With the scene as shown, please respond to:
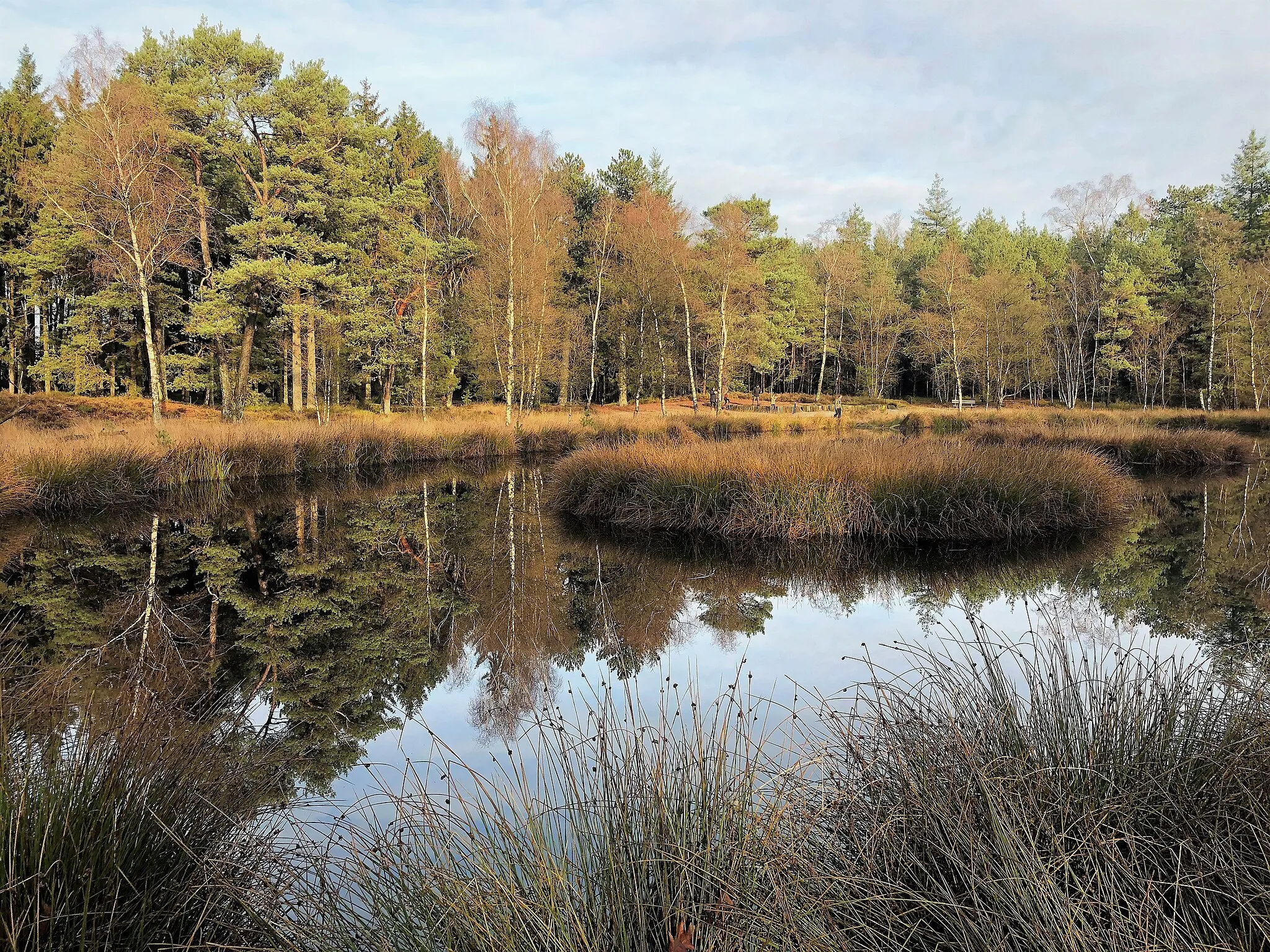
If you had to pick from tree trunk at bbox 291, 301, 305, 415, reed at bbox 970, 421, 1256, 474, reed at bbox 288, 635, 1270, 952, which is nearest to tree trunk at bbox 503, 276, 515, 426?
tree trunk at bbox 291, 301, 305, 415

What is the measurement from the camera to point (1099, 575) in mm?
7277

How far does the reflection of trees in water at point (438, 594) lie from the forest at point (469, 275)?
11969mm

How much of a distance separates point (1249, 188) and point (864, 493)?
167 feet

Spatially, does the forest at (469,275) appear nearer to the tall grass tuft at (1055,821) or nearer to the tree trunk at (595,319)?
the tree trunk at (595,319)

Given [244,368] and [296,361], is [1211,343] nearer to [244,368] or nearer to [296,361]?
[296,361]

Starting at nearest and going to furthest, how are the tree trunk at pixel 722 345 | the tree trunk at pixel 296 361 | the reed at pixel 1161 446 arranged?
1. the reed at pixel 1161 446
2. the tree trunk at pixel 296 361
3. the tree trunk at pixel 722 345

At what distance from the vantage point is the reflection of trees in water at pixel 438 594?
4.54 m

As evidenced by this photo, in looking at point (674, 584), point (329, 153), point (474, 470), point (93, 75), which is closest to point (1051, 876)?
point (674, 584)

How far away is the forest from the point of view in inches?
923

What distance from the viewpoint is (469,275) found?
3347cm

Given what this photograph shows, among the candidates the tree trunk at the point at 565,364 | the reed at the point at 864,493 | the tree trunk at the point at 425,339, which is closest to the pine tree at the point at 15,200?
the tree trunk at the point at 425,339

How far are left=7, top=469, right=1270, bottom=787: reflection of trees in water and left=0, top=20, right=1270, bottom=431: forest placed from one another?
1197 cm

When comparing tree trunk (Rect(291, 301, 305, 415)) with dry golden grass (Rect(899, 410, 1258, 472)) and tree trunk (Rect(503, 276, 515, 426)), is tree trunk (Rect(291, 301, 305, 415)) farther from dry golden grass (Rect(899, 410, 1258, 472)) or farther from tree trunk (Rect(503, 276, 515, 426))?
dry golden grass (Rect(899, 410, 1258, 472))

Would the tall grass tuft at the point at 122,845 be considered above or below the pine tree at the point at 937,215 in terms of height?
below
